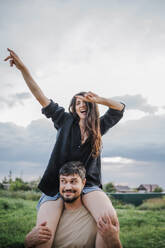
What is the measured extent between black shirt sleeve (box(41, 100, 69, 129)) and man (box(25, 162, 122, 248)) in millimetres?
612

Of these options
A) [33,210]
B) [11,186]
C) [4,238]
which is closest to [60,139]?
[4,238]

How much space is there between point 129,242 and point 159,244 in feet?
2.04

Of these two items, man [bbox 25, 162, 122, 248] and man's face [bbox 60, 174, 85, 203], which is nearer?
man [bbox 25, 162, 122, 248]

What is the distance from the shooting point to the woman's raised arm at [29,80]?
10.0 feet

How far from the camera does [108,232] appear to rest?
247cm

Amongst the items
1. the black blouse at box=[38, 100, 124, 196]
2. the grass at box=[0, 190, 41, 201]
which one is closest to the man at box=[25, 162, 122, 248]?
the black blouse at box=[38, 100, 124, 196]

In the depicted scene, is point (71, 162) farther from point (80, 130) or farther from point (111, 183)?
point (111, 183)

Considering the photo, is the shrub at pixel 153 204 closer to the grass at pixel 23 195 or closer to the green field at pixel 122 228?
the green field at pixel 122 228

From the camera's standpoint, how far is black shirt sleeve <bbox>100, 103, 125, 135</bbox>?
10.0 feet

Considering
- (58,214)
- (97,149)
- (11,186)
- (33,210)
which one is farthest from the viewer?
(11,186)

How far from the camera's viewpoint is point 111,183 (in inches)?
601

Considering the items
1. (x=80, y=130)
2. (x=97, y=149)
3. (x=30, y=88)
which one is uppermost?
(x=30, y=88)

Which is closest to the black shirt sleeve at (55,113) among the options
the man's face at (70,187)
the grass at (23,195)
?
the man's face at (70,187)

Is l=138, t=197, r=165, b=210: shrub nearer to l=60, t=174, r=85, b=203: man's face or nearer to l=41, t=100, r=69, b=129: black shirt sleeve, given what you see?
l=41, t=100, r=69, b=129: black shirt sleeve
